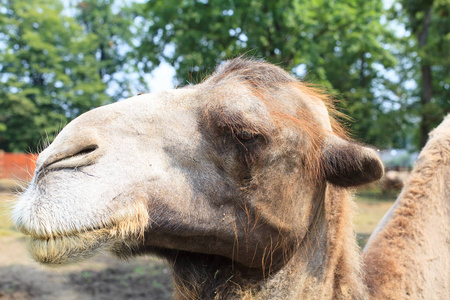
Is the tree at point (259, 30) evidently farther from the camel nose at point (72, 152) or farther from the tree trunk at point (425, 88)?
the camel nose at point (72, 152)

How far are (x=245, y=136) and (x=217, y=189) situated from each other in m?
0.33

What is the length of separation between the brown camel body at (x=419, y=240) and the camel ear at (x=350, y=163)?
2.07 feet

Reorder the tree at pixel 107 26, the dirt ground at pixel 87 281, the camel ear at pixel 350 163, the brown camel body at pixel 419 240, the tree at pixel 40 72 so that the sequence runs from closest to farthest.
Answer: the camel ear at pixel 350 163 → the brown camel body at pixel 419 240 → the dirt ground at pixel 87 281 → the tree at pixel 40 72 → the tree at pixel 107 26

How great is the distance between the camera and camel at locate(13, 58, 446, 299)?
5.77 feet

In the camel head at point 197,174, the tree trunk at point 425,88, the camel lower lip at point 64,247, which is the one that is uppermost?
the camel head at point 197,174

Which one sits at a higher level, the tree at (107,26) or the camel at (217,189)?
the camel at (217,189)

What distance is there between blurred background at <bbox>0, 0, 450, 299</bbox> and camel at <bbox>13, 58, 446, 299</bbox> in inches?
20.3

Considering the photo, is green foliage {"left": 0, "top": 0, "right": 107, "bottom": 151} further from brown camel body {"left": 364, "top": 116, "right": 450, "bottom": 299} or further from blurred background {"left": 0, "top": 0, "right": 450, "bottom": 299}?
brown camel body {"left": 364, "top": 116, "right": 450, "bottom": 299}

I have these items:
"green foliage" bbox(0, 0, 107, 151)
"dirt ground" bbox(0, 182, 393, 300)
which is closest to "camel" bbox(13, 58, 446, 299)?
"dirt ground" bbox(0, 182, 393, 300)

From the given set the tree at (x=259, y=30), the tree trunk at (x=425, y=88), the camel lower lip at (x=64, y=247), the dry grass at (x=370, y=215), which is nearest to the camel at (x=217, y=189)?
the camel lower lip at (x=64, y=247)

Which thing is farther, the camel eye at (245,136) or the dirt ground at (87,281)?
the dirt ground at (87,281)

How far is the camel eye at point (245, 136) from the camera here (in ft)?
6.82

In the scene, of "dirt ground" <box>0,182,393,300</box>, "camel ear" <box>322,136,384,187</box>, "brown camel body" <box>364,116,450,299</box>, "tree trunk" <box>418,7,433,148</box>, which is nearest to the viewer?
"camel ear" <box>322,136,384,187</box>

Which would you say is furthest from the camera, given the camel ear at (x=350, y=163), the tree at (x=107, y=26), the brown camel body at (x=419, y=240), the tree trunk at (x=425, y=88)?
the tree at (x=107, y=26)
